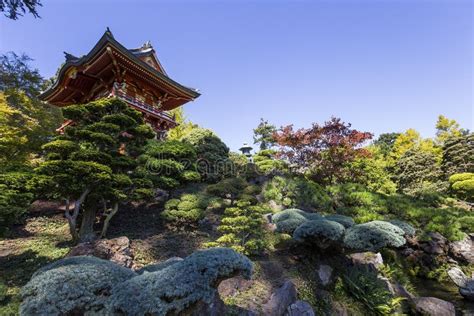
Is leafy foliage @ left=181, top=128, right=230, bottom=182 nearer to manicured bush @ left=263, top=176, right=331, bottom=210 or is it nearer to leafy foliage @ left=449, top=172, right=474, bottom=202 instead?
manicured bush @ left=263, top=176, right=331, bottom=210

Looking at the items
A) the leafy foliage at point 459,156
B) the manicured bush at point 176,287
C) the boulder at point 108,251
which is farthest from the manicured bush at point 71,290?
the leafy foliage at point 459,156

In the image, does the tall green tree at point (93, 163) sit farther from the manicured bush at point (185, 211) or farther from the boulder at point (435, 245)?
the boulder at point (435, 245)

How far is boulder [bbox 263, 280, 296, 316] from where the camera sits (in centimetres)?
412

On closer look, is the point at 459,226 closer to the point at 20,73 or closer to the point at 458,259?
the point at 458,259

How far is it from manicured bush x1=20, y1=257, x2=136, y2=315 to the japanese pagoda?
8.84m

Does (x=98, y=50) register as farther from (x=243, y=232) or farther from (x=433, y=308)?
(x=433, y=308)

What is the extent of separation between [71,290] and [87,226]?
4135 millimetres

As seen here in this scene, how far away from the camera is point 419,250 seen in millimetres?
8352

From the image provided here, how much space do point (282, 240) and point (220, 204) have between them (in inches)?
106

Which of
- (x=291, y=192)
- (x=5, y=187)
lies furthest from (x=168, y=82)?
(x=5, y=187)

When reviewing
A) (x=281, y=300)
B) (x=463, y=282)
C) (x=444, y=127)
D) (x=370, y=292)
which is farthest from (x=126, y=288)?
(x=444, y=127)

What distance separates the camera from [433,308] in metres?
5.36

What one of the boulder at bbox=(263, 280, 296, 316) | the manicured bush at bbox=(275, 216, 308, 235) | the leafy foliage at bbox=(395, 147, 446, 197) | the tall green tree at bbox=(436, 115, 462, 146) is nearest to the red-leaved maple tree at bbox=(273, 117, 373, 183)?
→ the manicured bush at bbox=(275, 216, 308, 235)

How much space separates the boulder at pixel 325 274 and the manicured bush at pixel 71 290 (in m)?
4.39
